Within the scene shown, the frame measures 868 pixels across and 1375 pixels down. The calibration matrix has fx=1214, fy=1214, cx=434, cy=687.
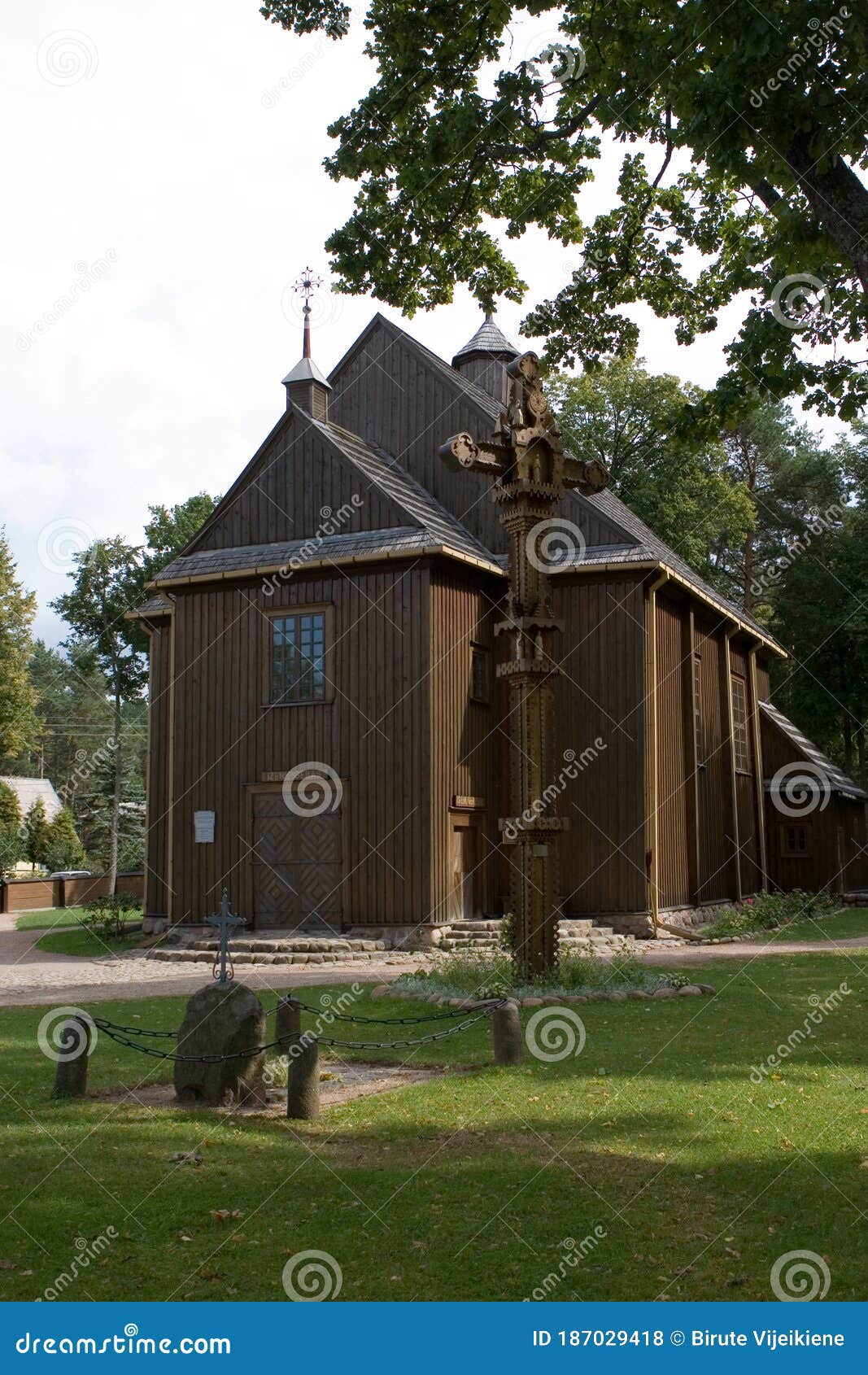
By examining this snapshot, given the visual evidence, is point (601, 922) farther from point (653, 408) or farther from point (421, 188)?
point (653, 408)

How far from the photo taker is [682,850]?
79.8 ft

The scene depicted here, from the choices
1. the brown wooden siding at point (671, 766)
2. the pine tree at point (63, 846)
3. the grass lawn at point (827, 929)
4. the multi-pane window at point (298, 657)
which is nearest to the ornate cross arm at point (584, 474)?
the multi-pane window at point (298, 657)

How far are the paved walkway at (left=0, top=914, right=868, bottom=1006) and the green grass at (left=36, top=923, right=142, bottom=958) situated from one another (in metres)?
0.64

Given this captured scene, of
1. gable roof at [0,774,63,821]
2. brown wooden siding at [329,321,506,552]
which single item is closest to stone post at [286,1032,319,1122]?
brown wooden siding at [329,321,506,552]

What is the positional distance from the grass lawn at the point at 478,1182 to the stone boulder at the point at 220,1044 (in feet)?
1.18

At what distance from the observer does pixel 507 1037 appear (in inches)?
392

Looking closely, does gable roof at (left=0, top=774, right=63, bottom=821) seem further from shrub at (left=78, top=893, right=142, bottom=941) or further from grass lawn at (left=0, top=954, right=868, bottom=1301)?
grass lawn at (left=0, top=954, right=868, bottom=1301)

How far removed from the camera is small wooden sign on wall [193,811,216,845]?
22516 millimetres

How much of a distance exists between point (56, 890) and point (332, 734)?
72.3 feet

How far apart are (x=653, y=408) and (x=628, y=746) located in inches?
866

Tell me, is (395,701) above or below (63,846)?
above

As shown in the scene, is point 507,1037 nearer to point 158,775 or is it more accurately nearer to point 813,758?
point 158,775

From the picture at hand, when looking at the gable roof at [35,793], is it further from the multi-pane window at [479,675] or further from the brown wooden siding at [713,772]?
the multi-pane window at [479,675]

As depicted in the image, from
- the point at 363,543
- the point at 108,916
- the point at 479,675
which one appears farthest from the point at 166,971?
the point at 363,543
